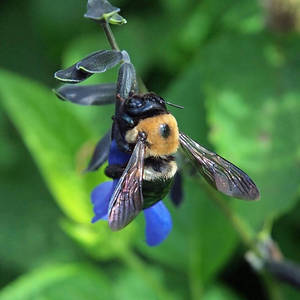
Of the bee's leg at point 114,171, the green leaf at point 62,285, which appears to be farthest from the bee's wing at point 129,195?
the green leaf at point 62,285

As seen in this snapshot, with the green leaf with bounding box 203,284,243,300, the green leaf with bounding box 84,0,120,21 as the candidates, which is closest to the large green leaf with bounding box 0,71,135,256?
the green leaf with bounding box 203,284,243,300

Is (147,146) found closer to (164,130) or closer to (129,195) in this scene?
(164,130)

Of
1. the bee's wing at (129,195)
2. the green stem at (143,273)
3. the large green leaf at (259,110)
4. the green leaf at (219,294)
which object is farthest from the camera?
the green leaf at (219,294)

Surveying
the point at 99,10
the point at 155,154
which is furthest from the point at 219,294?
the point at 99,10

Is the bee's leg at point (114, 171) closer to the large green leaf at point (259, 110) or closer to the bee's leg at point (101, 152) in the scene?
Result: the bee's leg at point (101, 152)

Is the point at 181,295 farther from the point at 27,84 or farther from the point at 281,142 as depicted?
the point at 27,84

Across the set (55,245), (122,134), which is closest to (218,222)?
(55,245)
